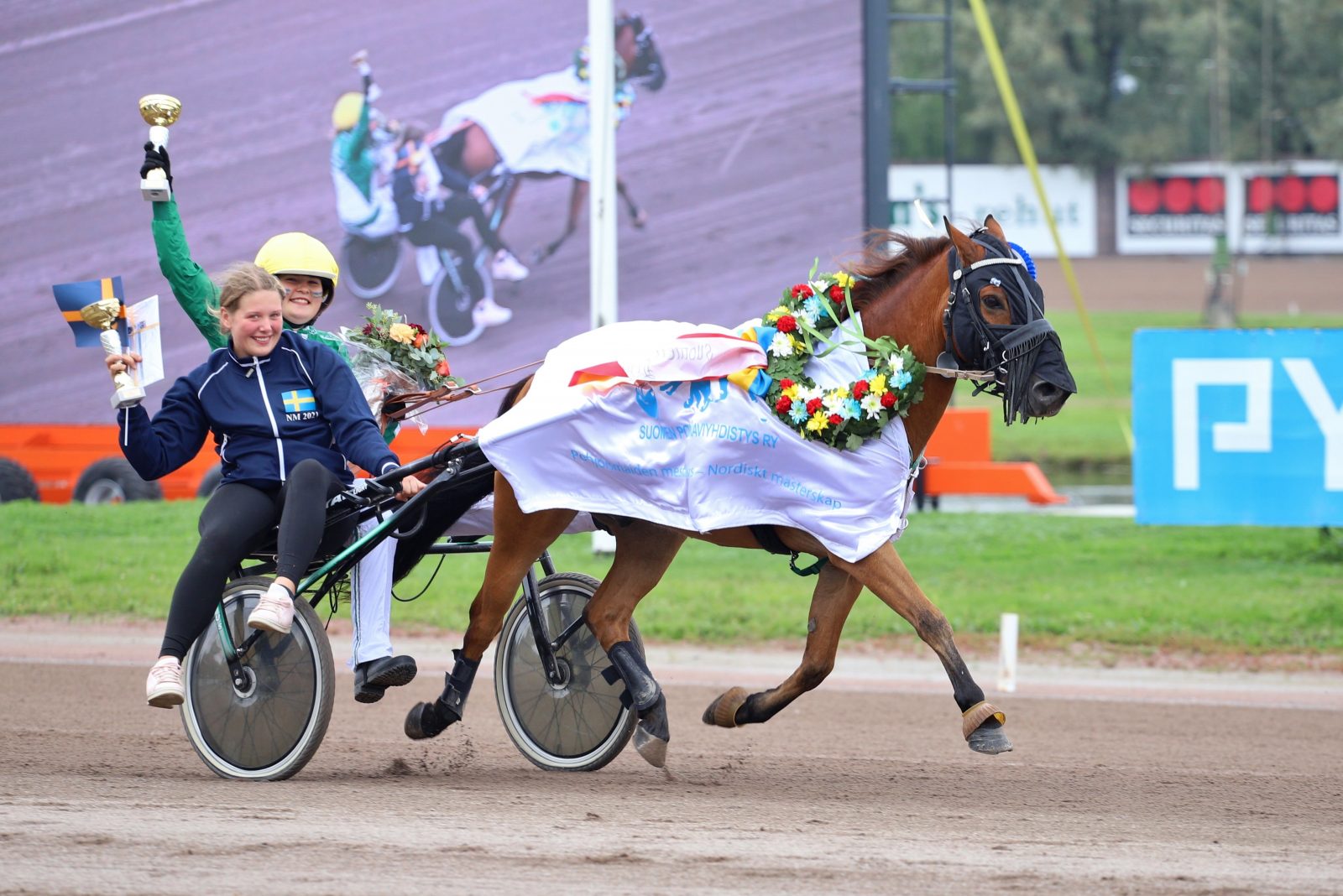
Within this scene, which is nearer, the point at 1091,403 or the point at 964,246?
the point at 964,246

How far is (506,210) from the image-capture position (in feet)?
43.0

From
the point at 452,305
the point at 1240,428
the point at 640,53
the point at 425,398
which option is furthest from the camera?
the point at 452,305

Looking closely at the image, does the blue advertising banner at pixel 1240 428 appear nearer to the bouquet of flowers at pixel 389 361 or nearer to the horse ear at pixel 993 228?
the horse ear at pixel 993 228

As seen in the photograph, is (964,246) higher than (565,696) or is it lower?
higher

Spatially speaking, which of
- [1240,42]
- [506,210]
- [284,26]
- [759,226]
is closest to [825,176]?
[759,226]

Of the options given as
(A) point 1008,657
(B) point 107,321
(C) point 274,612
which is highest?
(B) point 107,321

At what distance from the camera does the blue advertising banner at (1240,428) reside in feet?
32.5

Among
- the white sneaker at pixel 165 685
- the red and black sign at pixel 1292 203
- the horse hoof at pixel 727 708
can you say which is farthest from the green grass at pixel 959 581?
the red and black sign at pixel 1292 203

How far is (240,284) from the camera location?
18.1 ft

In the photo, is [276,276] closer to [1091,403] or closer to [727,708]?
[727,708]

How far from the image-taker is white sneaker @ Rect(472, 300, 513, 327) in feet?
43.1

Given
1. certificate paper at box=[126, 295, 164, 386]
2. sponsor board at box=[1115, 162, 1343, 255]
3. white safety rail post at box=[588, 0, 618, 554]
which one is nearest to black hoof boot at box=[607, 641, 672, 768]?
certificate paper at box=[126, 295, 164, 386]

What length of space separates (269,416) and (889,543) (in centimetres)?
209

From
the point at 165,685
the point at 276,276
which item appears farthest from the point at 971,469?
the point at 165,685
